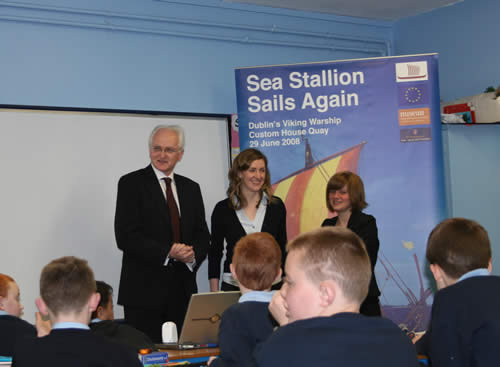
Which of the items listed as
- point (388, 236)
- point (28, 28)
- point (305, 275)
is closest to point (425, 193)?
point (388, 236)

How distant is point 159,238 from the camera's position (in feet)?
13.4

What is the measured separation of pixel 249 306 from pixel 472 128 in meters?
3.92

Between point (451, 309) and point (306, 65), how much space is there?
3200mm

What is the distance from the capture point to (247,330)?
2.38 meters

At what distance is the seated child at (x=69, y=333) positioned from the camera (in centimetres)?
185

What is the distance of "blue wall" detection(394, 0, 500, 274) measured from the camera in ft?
18.5

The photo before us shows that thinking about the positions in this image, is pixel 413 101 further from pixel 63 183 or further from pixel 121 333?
pixel 121 333

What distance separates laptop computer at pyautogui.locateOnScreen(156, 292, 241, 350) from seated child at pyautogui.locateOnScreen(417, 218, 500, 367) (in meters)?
0.91

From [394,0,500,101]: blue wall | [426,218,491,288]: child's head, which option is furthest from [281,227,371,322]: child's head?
[394,0,500,101]: blue wall

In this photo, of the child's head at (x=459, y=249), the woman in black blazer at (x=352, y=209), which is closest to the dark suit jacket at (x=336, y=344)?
the child's head at (x=459, y=249)

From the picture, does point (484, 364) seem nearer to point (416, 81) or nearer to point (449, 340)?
point (449, 340)

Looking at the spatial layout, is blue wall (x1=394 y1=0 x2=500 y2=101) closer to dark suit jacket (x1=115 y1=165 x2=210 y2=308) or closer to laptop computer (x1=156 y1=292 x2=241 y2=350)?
dark suit jacket (x1=115 y1=165 x2=210 y2=308)

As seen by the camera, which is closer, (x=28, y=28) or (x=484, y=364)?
(x=484, y=364)

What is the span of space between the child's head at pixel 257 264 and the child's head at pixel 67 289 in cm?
64
